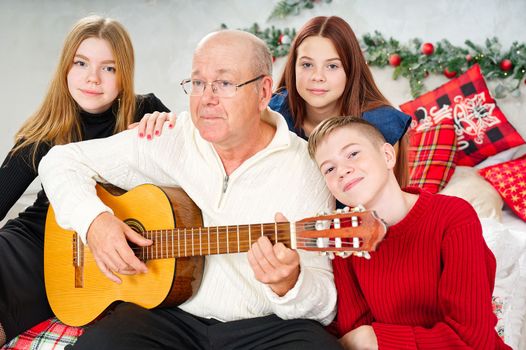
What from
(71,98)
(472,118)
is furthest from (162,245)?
(472,118)

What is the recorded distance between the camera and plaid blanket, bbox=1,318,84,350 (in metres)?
1.80

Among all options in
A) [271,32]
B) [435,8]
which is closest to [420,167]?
[435,8]

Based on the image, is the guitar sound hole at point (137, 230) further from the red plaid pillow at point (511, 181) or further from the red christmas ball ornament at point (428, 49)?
the red christmas ball ornament at point (428, 49)

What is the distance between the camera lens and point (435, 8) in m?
3.50

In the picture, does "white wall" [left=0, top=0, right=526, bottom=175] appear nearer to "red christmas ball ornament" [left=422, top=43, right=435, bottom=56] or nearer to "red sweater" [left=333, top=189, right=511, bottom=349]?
"red christmas ball ornament" [left=422, top=43, right=435, bottom=56]

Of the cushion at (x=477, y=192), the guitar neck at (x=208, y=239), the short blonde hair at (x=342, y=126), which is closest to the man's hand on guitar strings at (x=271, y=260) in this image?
the guitar neck at (x=208, y=239)

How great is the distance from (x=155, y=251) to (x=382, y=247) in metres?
0.63

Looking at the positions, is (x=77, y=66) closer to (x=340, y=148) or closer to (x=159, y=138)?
(x=159, y=138)

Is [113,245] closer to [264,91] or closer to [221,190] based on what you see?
[221,190]

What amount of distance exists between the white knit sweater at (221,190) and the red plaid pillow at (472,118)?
1785mm

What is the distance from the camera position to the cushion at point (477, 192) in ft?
9.48

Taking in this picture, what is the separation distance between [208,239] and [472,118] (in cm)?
225

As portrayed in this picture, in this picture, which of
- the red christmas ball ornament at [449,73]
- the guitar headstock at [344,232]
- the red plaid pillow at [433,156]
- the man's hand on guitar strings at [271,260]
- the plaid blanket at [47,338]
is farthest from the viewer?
the red christmas ball ornament at [449,73]

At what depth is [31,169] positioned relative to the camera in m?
2.12
